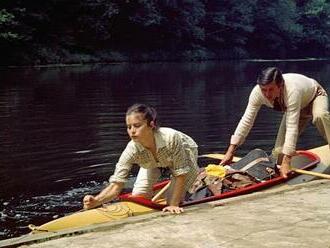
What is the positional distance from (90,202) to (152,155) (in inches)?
28.4

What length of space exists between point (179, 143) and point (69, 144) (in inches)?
259

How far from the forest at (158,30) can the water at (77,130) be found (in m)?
12.7

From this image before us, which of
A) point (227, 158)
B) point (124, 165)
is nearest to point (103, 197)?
point (124, 165)

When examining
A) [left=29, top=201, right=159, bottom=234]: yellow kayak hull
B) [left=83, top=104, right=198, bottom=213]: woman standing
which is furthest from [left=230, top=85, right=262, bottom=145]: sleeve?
[left=29, top=201, right=159, bottom=234]: yellow kayak hull

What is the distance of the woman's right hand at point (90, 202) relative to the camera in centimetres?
559

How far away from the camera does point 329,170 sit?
8.07m

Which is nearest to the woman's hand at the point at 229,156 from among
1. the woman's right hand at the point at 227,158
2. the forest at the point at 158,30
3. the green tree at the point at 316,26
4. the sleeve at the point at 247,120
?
the woman's right hand at the point at 227,158

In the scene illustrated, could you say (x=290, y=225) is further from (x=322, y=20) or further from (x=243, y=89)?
(x=322, y=20)

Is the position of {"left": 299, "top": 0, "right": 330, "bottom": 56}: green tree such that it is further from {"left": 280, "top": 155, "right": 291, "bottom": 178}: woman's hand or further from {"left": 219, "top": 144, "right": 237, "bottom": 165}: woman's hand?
{"left": 280, "top": 155, "right": 291, "bottom": 178}: woman's hand

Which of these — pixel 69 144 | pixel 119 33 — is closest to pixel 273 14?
pixel 119 33

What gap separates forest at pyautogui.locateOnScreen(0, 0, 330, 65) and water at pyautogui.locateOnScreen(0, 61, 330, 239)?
12701 mm

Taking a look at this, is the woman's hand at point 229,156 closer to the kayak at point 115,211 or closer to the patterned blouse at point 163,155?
the kayak at point 115,211

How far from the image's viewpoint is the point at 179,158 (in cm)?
573

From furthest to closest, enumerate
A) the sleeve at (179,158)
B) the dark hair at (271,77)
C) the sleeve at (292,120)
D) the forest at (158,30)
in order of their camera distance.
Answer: the forest at (158,30)
the sleeve at (292,120)
the dark hair at (271,77)
the sleeve at (179,158)
